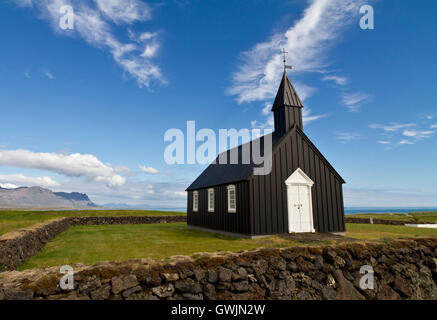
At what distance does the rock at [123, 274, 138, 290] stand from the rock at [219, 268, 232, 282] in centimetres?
280

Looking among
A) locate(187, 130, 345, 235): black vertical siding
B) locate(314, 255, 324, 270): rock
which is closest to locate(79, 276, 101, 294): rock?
locate(314, 255, 324, 270): rock

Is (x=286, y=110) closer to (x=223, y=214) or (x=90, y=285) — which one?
(x=223, y=214)

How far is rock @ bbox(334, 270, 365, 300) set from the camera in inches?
428

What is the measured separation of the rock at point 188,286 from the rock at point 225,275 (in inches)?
31.4

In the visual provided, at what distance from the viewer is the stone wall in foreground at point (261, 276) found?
7738 mm

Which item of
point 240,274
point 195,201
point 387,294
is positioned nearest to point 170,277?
point 240,274

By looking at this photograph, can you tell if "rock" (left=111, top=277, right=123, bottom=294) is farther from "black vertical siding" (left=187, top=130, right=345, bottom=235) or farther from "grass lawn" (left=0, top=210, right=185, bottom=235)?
"grass lawn" (left=0, top=210, right=185, bottom=235)

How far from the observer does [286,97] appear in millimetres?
19828

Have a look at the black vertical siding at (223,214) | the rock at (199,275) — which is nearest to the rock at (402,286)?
the black vertical siding at (223,214)
